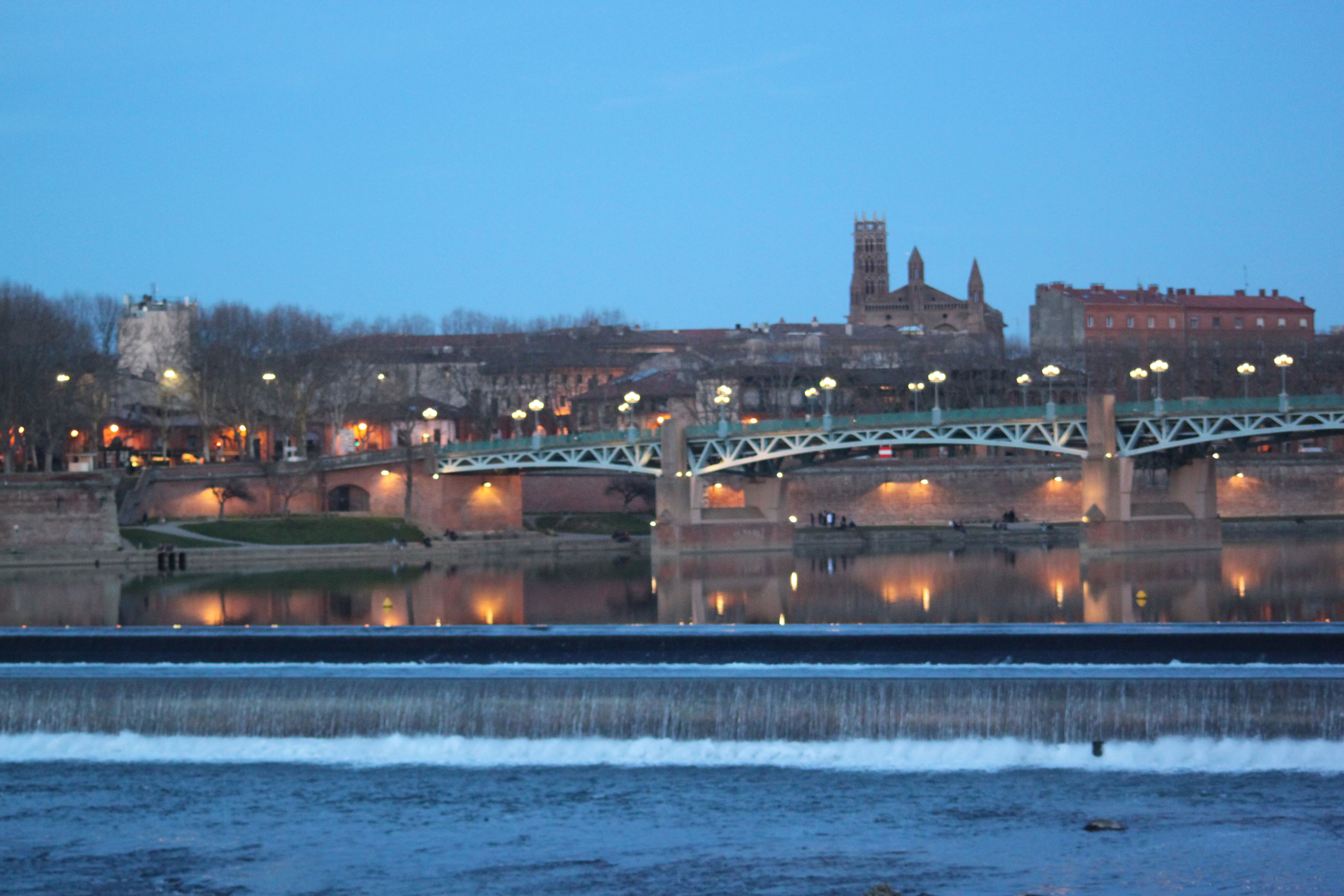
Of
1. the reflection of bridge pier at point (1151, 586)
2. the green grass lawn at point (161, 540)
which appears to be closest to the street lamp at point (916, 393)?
the reflection of bridge pier at point (1151, 586)

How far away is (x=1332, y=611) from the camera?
35.2 meters

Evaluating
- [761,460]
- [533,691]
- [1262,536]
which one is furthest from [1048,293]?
[533,691]

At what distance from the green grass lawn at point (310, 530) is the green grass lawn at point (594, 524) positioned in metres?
7.98

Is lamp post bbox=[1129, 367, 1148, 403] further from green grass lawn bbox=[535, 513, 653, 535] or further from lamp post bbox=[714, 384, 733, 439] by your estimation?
green grass lawn bbox=[535, 513, 653, 535]

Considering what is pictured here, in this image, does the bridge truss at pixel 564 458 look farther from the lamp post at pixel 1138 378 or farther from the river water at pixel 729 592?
the lamp post at pixel 1138 378

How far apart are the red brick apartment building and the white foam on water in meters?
100

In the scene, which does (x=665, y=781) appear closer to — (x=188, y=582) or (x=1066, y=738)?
(x=1066, y=738)

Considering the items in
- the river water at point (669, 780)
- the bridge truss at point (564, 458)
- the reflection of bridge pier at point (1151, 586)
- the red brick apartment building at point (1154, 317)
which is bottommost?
the river water at point (669, 780)

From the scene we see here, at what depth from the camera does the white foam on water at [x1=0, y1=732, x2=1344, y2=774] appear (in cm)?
1934

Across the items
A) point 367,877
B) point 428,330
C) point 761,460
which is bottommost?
point 367,877

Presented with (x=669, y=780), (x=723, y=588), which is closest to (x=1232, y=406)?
(x=723, y=588)

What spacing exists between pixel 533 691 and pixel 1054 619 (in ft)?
53.5

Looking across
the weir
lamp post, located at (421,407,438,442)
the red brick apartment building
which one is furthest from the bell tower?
the weir

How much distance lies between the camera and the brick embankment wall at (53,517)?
200 ft
